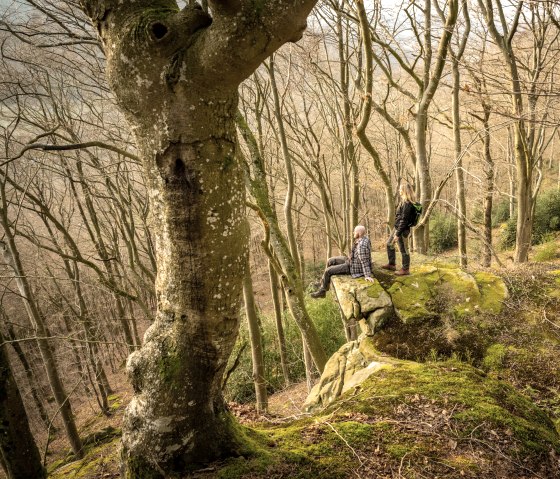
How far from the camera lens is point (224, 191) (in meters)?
1.66

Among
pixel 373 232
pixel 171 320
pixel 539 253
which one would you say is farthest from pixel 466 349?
pixel 373 232

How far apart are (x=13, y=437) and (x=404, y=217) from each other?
6.22m

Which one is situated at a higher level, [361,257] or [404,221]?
[404,221]

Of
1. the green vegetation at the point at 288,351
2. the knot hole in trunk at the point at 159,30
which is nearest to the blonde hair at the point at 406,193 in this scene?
the knot hole in trunk at the point at 159,30

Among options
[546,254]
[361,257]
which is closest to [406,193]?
[361,257]

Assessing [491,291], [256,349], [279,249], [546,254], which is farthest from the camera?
[546,254]

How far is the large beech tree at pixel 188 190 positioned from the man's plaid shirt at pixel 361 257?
433cm

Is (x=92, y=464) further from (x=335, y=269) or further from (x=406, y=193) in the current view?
(x=406, y=193)

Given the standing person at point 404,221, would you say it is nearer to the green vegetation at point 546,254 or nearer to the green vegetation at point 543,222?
the green vegetation at point 546,254

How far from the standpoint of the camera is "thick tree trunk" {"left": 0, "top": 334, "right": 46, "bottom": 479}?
3.58 meters

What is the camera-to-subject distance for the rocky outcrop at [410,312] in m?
4.88

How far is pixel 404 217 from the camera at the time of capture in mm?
6102

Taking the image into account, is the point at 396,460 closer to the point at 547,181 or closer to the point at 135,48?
the point at 135,48

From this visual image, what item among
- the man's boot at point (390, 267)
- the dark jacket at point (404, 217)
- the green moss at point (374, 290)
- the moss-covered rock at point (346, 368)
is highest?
the dark jacket at point (404, 217)
